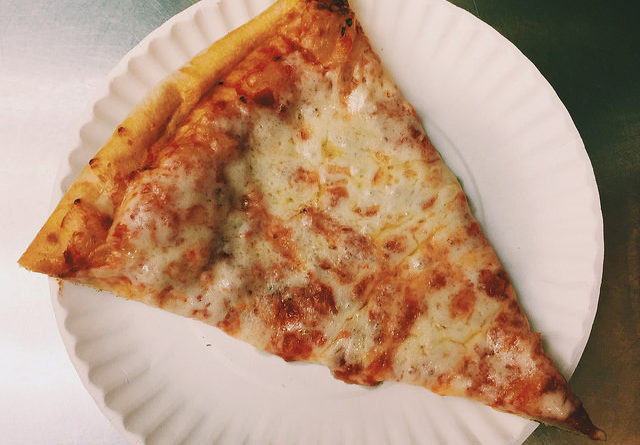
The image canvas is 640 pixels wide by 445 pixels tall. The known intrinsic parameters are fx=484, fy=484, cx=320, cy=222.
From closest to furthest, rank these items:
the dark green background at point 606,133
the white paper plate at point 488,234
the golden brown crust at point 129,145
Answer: the golden brown crust at point 129,145, the white paper plate at point 488,234, the dark green background at point 606,133

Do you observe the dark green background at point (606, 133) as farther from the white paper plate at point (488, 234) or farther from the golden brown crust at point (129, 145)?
the golden brown crust at point (129, 145)

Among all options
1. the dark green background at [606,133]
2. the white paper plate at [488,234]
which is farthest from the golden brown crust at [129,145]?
the dark green background at [606,133]

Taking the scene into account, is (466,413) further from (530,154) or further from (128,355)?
(128,355)

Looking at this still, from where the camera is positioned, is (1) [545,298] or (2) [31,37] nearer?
(1) [545,298]

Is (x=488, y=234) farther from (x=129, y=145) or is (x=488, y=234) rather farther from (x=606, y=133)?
(x=129, y=145)

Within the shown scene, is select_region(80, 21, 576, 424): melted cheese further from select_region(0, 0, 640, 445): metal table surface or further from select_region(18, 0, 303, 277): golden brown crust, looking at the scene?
select_region(0, 0, 640, 445): metal table surface

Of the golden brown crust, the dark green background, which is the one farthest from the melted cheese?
the dark green background

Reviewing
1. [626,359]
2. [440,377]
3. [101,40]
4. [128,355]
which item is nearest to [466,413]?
[440,377]
